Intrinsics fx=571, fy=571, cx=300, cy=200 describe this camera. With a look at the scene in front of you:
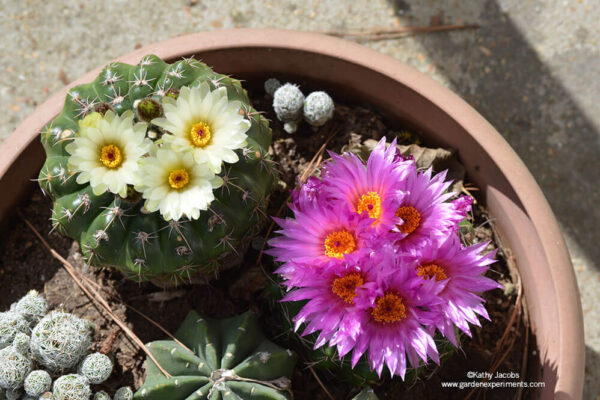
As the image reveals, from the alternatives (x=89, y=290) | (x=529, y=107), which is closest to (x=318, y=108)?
(x=89, y=290)

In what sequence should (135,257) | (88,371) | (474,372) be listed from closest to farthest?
(135,257)
(88,371)
(474,372)

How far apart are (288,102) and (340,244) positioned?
62 cm

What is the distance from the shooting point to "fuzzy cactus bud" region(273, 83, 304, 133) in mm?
1789

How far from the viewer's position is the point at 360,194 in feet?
4.54

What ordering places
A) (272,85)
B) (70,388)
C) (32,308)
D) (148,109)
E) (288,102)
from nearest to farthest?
(148,109) < (70,388) < (32,308) < (288,102) < (272,85)

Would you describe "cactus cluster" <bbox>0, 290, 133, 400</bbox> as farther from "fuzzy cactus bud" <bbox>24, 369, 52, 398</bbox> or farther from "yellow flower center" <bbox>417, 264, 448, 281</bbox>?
"yellow flower center" <bbox>417, 264, 448, 281</bbox>

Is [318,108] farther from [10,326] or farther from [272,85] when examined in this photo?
Result: [10,326]

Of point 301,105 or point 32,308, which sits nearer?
point 32,308

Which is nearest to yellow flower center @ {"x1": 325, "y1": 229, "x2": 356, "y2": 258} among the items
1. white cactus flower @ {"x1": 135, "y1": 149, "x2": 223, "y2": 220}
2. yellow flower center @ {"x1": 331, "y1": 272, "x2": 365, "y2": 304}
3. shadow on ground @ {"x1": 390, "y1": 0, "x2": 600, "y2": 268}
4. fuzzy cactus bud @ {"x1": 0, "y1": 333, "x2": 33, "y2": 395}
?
yellow flower center @ {"x1": 331, "y1": 272, "x2": 365, "y2": 304}

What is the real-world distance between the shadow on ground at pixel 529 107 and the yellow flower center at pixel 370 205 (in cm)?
131

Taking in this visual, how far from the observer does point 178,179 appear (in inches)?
47.2

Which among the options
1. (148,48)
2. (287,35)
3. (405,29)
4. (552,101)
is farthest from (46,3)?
(552,101)

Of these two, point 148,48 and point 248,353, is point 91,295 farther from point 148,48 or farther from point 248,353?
point 148,48

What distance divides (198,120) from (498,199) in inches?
41.1
